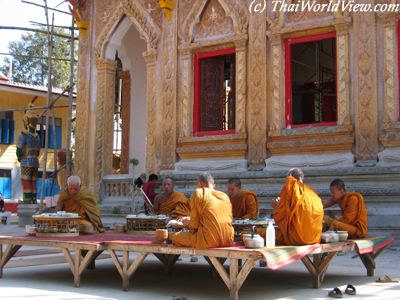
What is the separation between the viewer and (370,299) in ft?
18.8

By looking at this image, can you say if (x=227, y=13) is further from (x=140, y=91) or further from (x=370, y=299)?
(x=370, y=299)

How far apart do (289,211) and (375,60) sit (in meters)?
5.07

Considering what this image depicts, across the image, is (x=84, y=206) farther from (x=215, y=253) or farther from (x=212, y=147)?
(x=212, y=147)

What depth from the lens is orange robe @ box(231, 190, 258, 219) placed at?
27.5ft

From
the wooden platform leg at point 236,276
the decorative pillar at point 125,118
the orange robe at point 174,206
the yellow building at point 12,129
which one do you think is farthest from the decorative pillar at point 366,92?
the yellow building at point 12,129

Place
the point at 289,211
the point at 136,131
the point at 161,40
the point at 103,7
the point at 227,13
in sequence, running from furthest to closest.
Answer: the point at 136,131 < the point at 103,7 < the point at 161,40 < the point at 227,13 < the point at 289,211

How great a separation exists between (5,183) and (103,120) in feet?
44.4

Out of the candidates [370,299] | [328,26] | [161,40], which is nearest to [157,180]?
[161,40]

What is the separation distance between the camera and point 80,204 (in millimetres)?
8195

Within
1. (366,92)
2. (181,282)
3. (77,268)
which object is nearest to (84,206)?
(77,268)

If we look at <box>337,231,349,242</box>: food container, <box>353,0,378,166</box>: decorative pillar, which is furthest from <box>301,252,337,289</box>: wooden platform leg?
<box>353,0,378,166</box>: decorative pillar

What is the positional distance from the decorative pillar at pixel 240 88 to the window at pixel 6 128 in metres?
16.3

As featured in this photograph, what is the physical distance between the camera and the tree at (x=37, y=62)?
116 ft

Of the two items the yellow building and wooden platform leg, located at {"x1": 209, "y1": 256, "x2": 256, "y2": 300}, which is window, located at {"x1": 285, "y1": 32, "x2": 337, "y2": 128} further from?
the yellow building
